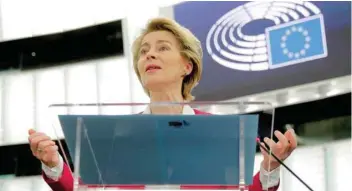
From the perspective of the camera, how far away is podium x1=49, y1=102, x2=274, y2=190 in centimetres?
119

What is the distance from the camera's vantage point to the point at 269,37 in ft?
12.0

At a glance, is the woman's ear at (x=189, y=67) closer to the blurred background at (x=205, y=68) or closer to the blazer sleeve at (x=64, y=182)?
the blazer sleeve at (x=64, y=182)

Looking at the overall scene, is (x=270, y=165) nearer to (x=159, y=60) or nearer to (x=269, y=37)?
(x=159, y=60)

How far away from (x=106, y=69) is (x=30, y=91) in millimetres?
538

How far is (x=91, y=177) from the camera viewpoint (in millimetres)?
1252

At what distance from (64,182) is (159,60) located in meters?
0.40

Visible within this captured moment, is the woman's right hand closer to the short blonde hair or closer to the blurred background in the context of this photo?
the short blonde hair

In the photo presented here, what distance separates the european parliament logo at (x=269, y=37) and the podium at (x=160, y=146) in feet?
7.79

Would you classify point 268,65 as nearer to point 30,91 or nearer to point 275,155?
point 30,91

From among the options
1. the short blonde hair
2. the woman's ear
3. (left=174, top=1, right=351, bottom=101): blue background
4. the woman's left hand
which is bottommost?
the woman's left hand

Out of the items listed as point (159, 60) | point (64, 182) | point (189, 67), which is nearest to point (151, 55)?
point (159, 60)

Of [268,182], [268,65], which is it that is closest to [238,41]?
[268,65]

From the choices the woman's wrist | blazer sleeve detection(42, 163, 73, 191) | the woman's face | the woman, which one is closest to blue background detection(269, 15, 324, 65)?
the woman

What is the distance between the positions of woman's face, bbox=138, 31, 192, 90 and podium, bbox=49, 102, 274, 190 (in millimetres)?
395
